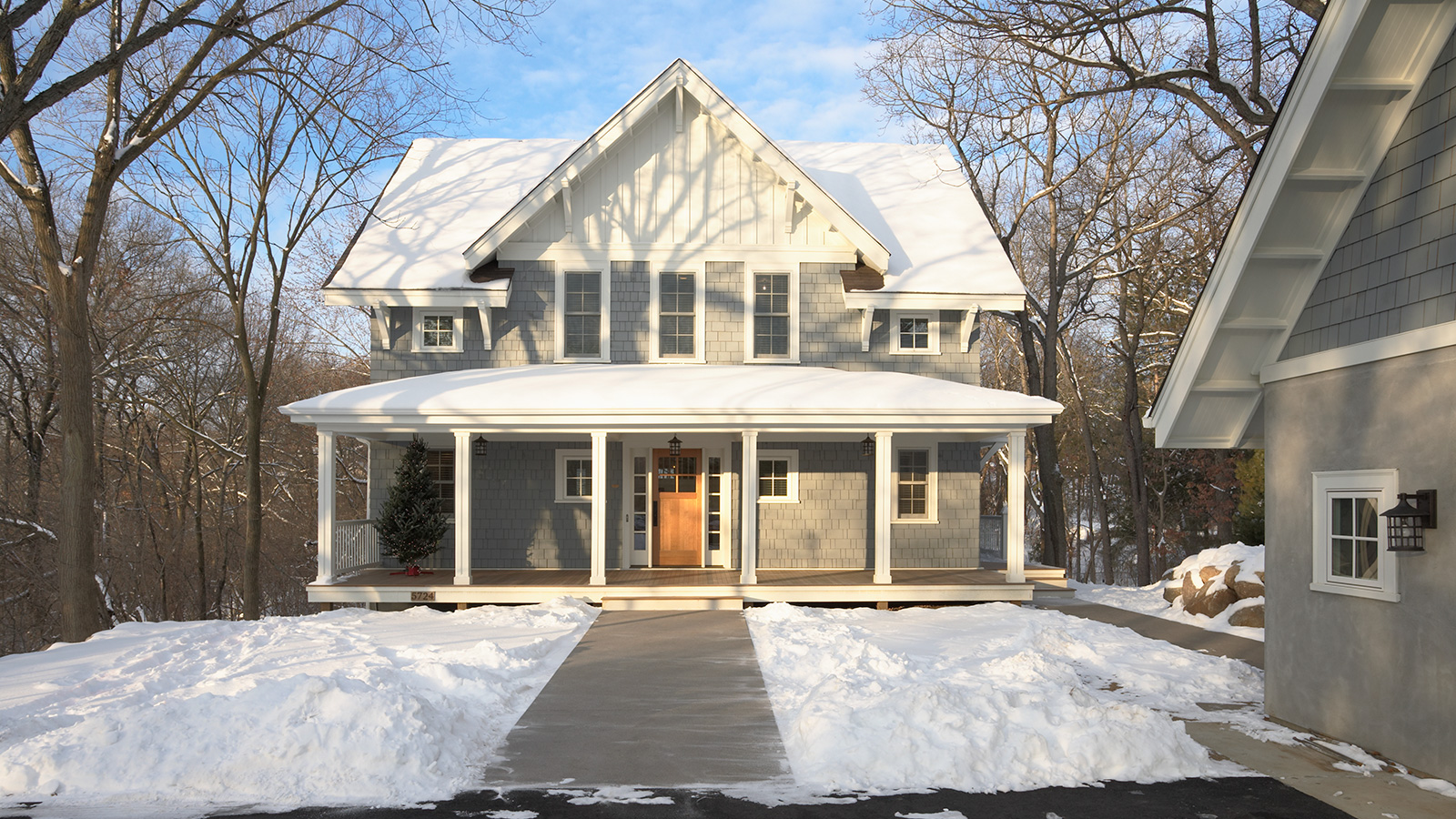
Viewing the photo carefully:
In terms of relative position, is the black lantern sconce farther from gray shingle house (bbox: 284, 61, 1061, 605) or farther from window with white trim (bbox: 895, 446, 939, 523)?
window with white trim (bbox: 895, 446, 939, 523)

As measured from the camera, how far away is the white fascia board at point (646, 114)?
1435 centimetres

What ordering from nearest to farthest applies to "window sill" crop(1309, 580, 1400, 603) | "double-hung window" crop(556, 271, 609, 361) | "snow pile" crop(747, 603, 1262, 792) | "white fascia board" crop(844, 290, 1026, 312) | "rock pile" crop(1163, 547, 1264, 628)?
"snow pile" crop(747, 603, 1262, 792)
"window sill" crop(1309, 580, 1400, 603)
"rock pile" crop(1163, 547, 1264, 628)
"white fascia board" crop(844, 290, 1026, 312)
"double-hung window" crop(556, 271, 609, 361)

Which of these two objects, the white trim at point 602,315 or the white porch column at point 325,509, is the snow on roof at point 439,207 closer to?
the white trim at point 602,315

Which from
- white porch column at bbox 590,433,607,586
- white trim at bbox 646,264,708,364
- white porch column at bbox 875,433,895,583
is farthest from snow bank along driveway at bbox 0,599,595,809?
white trim at bbox 646,264,708,364

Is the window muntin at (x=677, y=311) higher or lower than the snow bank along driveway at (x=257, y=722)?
higher

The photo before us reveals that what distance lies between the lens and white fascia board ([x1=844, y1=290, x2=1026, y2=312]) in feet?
47.9

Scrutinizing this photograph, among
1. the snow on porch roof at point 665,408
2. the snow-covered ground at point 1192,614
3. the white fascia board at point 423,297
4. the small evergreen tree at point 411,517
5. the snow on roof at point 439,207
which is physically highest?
the snow on roof at point 439,207

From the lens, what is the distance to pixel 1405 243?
5961 mm

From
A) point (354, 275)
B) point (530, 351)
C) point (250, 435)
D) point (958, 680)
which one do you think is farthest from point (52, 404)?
point (958, 680)

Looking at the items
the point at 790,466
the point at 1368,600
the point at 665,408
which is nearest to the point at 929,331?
the point at 790,466

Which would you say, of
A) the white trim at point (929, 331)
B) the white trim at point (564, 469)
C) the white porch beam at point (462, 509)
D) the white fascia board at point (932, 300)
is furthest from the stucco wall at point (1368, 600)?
the white trim at point (564, 469)

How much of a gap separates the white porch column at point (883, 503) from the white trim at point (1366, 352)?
575cm

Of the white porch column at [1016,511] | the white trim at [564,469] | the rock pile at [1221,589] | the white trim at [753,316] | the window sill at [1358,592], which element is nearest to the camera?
the window sill at [1358,592]

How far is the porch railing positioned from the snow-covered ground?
11101 millimetres
